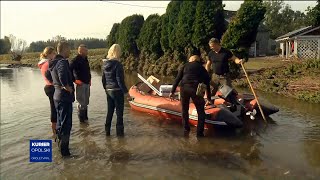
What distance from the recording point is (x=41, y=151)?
5.72 m

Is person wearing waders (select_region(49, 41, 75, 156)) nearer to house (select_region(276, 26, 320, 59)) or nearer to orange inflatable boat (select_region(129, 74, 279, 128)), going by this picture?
orange inflatable boat (select_region(129, 74, 279, 128))

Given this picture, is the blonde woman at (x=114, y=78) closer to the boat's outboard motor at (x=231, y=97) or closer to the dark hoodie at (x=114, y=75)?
the dark hoodie at (x=114, y=75)

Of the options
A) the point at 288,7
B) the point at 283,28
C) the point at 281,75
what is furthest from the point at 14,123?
the point at 288,7

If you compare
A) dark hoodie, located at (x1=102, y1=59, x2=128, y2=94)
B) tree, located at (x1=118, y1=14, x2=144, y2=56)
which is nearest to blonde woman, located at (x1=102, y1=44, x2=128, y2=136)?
dark hoodie, located at (x1=102, y1=59, x2=128, y2=94)

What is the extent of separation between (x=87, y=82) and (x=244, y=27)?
11.8 meters

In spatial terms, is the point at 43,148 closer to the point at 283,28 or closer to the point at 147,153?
the point at 147,153

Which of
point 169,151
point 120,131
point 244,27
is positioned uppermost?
point 244,27

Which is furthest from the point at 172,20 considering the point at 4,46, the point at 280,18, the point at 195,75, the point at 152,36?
the point at 4,46

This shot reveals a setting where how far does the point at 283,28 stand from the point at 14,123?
58.0 meters

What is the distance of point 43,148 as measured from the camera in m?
5.68

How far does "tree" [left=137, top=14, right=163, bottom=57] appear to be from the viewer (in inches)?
1145

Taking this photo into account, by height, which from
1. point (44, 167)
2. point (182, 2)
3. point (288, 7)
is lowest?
point (44, 167)

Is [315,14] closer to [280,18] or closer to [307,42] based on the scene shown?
[307,42]

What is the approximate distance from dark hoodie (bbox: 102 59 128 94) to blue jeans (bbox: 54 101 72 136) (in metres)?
1.20
